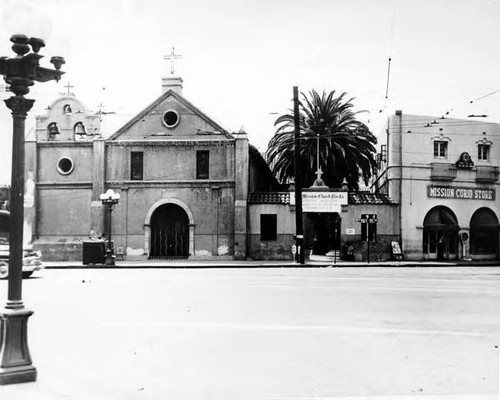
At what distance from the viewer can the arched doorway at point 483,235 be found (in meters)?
31.7

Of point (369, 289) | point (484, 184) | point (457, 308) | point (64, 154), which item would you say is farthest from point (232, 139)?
Result: point (457, 308)

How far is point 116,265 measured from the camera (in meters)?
25.4

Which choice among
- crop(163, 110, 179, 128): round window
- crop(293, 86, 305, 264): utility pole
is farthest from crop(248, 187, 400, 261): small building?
crop(163, 110, 179, 128): round window

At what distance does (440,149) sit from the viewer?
104 feet

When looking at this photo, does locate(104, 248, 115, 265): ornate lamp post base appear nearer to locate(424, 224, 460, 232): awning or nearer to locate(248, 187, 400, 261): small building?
locate(248, 187, 400, 261): small building

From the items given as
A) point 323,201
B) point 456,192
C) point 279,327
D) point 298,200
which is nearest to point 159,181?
point 298,200

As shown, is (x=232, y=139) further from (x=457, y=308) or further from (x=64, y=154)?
(x=457, y=308)

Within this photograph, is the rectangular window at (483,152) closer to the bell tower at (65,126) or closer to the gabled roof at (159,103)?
the gabled roof at (159,103)

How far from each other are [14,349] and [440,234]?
28306 millimetres

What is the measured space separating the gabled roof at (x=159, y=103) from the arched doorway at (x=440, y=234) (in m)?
10.9

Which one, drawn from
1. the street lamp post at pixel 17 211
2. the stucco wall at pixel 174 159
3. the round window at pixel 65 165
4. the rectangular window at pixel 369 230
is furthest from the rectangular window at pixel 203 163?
the street lamp post at pixel 17 211

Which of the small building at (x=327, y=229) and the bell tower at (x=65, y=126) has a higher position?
the bell tower at (x=65, y=126)

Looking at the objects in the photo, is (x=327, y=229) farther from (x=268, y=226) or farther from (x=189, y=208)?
(x=189, y=208)

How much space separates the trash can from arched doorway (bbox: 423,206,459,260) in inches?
618
